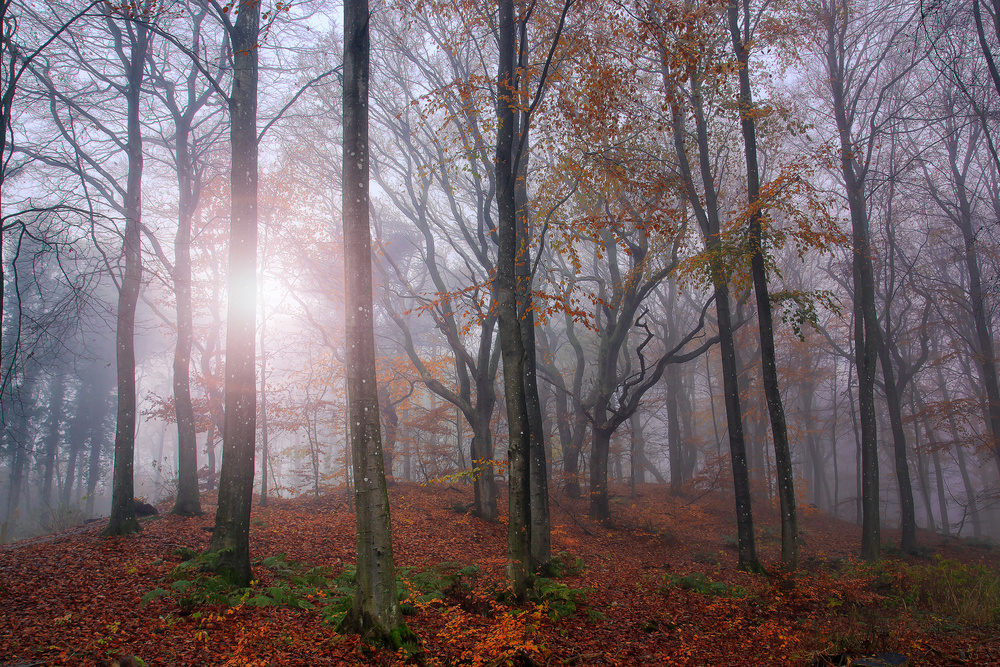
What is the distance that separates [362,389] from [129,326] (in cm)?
766

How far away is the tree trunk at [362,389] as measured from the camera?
4859 mm

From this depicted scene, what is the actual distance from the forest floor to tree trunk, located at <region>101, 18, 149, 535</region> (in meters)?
0.65

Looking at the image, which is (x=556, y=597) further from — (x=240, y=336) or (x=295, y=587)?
(x=240, y=336)

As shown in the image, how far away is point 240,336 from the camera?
7.43 metres

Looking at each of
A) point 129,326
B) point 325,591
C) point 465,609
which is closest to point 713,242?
point 465,609

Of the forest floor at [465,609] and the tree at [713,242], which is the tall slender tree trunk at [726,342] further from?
the forest floor at [465,609]

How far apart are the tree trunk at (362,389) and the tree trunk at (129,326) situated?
566 centimetres

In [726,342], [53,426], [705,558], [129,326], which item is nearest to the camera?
[129,326]

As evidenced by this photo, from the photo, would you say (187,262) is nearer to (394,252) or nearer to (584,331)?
(394,252)

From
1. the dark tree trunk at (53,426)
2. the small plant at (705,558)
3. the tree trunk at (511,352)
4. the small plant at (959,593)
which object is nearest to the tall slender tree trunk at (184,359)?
the tree trunk at (511,352)

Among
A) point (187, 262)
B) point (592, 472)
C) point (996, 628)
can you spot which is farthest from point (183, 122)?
point (996, 628)

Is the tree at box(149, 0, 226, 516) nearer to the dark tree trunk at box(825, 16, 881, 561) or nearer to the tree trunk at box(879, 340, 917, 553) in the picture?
the dark tree trunk at box(825, 16, 881, 561)

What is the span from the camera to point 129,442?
936 centimetres

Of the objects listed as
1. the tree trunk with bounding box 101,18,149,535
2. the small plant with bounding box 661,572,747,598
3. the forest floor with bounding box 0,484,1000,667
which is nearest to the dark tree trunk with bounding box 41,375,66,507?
the forest floor with bounding box 0,484,1000,667
